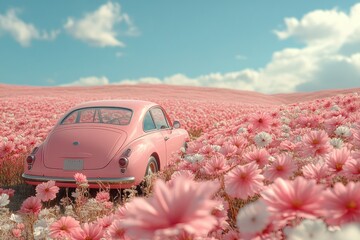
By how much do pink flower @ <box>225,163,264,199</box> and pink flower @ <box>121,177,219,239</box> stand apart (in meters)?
0.95

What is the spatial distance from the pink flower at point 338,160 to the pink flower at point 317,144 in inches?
31.8

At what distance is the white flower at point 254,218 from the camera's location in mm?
1410

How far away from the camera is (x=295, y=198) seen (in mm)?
1489

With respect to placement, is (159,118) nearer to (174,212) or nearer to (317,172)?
(317,172)

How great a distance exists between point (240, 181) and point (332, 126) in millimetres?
3101

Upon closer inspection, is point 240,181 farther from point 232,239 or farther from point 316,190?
point 316,190

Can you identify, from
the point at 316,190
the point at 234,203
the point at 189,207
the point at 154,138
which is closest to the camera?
the point at 189,207

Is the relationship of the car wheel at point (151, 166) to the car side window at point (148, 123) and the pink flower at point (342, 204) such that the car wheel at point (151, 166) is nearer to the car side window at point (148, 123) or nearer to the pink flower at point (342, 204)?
the car side window at point (148, 123)

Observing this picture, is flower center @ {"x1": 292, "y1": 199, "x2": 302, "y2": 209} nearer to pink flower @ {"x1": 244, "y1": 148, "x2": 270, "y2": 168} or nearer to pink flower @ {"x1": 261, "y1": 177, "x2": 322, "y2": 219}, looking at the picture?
pink flower @ {"x1": 261, "y1": 177, "x2": 322, "y2": 219}

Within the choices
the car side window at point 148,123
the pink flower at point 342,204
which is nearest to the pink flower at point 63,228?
the pink flower at point 342,204

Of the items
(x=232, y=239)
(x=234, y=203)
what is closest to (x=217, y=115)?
(x=234, y=203)

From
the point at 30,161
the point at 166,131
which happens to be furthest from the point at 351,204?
the point at 166,131

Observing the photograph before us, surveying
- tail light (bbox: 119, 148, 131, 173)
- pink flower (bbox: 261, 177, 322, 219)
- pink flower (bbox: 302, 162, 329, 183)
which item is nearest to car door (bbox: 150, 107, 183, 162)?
tail light (bbox: 119, 148, 131, 173)

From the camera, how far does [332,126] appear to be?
194 inches
